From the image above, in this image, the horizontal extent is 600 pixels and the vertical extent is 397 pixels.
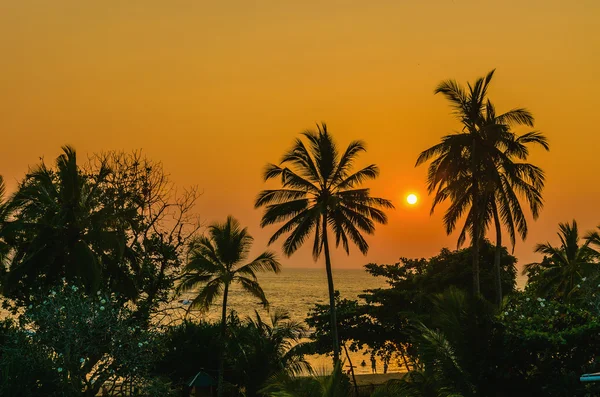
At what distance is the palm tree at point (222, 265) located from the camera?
36250 mm

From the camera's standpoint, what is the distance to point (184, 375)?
34.7m

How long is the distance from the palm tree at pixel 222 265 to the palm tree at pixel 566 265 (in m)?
17.8

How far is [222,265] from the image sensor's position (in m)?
37.2

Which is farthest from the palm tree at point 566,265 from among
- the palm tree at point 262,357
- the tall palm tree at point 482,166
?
the palm tree at point 262,357

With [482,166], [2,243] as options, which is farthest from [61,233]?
[482,166]

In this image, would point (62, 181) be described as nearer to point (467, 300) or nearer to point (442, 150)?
point (467, 300)

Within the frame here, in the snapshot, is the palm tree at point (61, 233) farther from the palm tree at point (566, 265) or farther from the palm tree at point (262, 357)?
the palm tree at point (566, 265)

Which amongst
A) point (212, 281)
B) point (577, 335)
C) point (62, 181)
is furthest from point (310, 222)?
point (577, 335)

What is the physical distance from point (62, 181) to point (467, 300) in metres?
15.4

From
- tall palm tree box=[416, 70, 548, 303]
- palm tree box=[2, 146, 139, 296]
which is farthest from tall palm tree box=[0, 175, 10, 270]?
tall palm tree box=[416, 70, 548, 303]

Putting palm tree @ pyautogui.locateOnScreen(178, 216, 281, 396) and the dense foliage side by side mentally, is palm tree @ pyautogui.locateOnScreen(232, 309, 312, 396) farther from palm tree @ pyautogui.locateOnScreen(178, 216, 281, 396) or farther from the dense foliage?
palm tree @ pyautogui.locateOnScreen(178, 216, 281, 396)

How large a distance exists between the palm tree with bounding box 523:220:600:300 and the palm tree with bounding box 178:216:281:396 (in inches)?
701

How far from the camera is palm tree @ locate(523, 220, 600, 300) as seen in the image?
4225 cm

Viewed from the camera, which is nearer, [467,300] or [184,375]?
[467,300]
